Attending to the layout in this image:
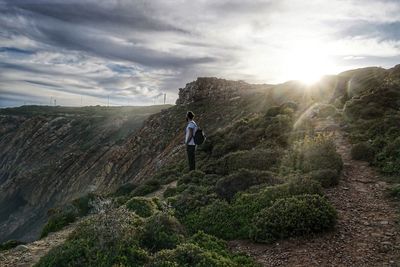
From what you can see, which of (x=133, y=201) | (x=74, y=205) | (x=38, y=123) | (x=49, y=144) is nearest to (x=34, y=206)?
(x=49, y=144)

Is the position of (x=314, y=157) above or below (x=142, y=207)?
above

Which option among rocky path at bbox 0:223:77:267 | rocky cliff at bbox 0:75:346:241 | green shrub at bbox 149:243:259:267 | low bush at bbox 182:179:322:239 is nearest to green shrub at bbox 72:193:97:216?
rocky path at bbox 0:223:77:267

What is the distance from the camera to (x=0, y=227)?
2746 inches

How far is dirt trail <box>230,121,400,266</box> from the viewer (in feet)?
26.4

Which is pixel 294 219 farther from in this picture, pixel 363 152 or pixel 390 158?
pixel 363 152

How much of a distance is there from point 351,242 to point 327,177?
3.73 metres

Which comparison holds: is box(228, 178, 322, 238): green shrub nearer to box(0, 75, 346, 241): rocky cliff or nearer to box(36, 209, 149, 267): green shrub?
box(36, 209, 149, 267): green shrub

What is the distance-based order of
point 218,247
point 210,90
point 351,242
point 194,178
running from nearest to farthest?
point 351,242, point 218,247, point 194,178, point 210,90

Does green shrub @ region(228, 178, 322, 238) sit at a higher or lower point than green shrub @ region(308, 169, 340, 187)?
lower

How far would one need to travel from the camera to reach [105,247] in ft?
27.2

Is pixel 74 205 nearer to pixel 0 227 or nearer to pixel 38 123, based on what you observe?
pixel 0 227

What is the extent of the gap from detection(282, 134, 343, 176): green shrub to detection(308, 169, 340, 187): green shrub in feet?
2.27

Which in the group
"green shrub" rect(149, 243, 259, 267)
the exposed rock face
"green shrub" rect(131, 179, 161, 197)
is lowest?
"green shrub" rect(131, 179, 161, 197)

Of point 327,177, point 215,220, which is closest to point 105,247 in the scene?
point 215,220
